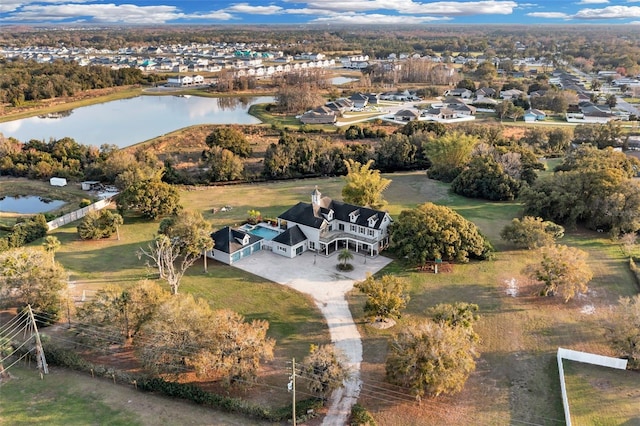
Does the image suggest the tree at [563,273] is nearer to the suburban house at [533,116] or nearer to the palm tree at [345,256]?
the palm tree at [345,256]

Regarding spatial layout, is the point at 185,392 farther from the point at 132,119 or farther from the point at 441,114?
the point at 132,119

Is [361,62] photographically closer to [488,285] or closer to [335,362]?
[488,285]

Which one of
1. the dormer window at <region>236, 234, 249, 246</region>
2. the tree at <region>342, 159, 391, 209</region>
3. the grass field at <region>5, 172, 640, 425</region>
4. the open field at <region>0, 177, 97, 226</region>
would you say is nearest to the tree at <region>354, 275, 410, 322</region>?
the grass field at <region>5, 172, 640, 425</region>

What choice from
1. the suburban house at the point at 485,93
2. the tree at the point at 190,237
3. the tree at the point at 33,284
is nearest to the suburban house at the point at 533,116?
the suburban house at the point at 485,93

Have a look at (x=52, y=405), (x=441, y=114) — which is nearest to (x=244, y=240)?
(x=52, y=405)

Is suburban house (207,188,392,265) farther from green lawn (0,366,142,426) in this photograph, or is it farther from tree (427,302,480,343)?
green lawn (0,366,142,426)
